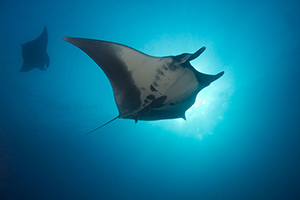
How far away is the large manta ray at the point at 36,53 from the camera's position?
739 centimetres

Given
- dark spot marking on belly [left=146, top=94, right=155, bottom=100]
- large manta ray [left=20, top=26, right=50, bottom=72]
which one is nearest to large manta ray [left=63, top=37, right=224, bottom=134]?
dark spot marking on belly [left=146, top=94, right=155, bottom=100]

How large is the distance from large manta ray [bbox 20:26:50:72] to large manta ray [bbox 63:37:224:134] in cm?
702

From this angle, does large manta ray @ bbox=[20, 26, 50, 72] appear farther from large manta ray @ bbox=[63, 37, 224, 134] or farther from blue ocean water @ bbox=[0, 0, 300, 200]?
large manta ray @ bbox=[63, 37, 224, 134]

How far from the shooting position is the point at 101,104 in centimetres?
1012

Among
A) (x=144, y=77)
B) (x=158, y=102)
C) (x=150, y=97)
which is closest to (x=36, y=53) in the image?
(x=144, y=77)

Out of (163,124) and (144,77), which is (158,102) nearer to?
(144,77)

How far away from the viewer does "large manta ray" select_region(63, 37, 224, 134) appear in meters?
2.69

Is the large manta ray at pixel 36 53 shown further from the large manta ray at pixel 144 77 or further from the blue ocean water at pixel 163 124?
the large manta ray at pixel 144 77

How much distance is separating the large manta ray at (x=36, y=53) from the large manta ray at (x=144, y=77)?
277 inches

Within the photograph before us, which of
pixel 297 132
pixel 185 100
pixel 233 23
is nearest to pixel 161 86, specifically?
pixel 185 100

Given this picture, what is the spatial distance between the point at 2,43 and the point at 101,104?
6.87 metres

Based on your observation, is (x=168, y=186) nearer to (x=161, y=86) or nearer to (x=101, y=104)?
(x=101, y=104)

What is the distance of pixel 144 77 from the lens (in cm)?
301

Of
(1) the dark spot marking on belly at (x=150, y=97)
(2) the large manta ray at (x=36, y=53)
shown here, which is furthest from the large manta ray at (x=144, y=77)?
(2) the large manta ray at (x=36, y=53)
